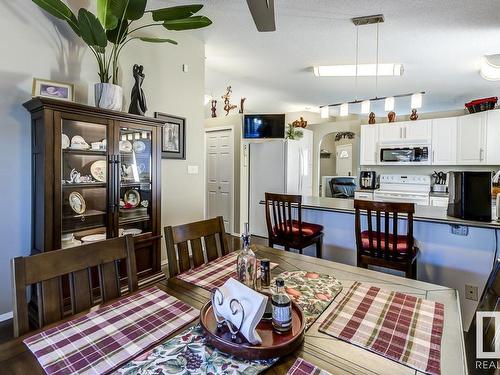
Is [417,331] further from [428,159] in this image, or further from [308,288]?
[428,159]

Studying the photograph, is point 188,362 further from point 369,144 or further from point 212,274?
point 369,144

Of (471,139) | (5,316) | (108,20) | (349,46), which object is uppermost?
(349,46)

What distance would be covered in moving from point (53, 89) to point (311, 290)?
91.5 inches

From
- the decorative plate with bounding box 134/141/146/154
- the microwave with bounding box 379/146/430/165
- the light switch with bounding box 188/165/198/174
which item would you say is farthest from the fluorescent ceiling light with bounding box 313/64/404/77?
the decorative plate with bounding box 134/141/146/154

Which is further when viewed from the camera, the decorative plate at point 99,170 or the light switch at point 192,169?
the light switch at point 192,169

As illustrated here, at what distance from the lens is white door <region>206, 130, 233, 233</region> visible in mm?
5254

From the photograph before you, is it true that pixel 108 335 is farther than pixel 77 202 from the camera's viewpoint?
No

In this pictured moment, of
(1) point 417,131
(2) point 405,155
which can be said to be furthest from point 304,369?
(1) point 417,131

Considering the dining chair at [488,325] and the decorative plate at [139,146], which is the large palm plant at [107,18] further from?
the dining chair at [488,325]

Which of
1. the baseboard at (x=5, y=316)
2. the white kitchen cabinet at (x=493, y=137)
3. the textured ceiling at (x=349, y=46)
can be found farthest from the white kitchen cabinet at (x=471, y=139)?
the baseboard at (x=5, y=316)

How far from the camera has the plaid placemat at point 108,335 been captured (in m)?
0.77

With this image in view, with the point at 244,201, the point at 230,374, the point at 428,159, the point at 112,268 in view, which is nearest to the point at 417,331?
the point at 230,374

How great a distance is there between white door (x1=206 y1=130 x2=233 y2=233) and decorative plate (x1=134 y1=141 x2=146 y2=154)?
2.70m

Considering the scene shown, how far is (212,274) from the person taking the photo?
139 centimetres
